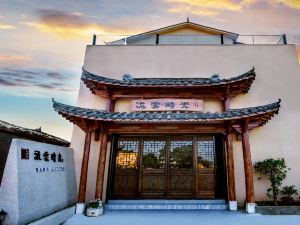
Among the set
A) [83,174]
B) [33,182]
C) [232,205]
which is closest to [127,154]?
[83,174]

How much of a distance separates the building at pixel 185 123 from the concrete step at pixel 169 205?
0.88ft

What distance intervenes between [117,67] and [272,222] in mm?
8153

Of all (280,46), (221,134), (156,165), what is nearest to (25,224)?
(156,165)

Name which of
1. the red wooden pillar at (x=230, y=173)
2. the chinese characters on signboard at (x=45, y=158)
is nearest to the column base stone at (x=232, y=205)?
the red wooden pillar at (x=230, y=173)

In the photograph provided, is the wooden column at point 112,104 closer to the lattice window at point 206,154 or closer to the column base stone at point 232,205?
the lattice window at point 206,154

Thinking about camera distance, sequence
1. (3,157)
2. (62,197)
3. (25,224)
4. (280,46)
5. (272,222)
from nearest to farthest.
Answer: (25,224), (272,222), (62,197), (3,157), (280,46)

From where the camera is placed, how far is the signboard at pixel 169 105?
8.80m

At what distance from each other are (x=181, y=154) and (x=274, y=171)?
330 centimetres

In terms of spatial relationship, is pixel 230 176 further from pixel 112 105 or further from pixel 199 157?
pixel 112 105

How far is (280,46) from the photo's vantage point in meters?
9.97

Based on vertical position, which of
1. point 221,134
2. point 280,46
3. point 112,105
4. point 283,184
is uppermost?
point 280,46

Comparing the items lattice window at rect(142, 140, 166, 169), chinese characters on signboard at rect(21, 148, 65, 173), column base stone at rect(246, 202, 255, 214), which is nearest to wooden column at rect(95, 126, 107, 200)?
chinese characters on signboard at rect(21, 148, 65, 173)

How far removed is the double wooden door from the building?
4cm

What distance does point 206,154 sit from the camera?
339 inches
